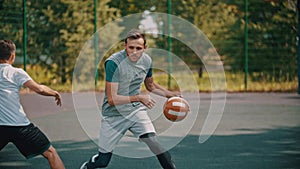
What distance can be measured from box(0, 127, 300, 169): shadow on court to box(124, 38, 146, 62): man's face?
1.49 m

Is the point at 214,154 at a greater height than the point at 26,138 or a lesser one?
lesser

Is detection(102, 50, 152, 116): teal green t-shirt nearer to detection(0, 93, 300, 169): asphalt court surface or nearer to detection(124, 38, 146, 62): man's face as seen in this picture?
detection(124, 38, 146, 62): man's face

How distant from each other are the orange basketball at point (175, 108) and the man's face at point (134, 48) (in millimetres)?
595

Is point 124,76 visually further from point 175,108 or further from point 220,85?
point 220,85

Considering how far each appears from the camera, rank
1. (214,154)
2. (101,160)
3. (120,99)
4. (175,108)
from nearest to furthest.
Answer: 1. (120,99)
2. (101,160)
3. (175,108)
4. (214,154)

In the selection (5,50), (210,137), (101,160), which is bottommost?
(210,137)

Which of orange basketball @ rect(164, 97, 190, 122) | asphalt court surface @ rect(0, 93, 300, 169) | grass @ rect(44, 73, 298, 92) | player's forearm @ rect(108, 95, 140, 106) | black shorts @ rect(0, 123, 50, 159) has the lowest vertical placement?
asphalt court surface @ rect(0, 93, 300, 169)

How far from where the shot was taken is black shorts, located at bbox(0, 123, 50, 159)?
4852 millimetres

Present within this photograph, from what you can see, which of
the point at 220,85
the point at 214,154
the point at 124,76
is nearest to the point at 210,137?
the point at 214,154

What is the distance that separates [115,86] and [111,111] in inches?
9.8

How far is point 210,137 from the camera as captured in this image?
8.20m

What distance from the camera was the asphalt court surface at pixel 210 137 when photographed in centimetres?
620

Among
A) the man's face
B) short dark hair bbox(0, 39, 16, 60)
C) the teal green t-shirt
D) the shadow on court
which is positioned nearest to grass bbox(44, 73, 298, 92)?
the shadow on court

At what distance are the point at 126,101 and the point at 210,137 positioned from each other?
3578mm
